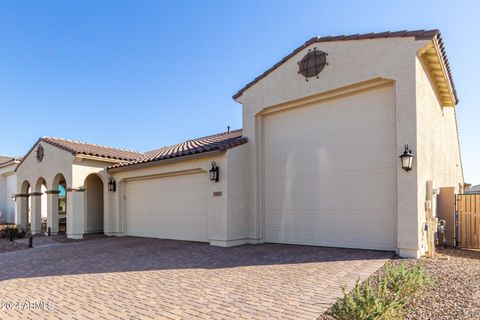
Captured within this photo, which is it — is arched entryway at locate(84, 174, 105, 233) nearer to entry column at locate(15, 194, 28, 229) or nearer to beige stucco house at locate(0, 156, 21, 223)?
entry column at locate(15, 194, 28, 229)

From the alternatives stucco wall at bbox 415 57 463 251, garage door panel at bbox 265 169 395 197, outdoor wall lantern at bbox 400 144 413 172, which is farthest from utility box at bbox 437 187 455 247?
outdoor wall lantern at bbox 400 144 413 172

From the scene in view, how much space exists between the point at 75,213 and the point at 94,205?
2.13 m

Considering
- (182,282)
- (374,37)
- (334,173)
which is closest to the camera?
(182,282)

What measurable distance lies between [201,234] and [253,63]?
6.93 metres

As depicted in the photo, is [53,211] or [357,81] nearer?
[357,81]

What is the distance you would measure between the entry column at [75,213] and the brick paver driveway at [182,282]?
426 centimetres

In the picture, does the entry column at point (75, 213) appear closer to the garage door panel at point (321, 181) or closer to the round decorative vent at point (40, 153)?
the round decorative vent at point (40, 153)

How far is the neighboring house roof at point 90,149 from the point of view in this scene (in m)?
14.8

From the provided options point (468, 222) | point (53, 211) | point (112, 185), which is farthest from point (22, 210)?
point (468, 222)

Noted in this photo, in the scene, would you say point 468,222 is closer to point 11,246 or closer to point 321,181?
point 321,181

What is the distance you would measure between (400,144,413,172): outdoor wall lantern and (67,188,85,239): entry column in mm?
13078

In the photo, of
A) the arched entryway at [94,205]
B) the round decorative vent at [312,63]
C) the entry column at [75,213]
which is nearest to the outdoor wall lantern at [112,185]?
the entry column at [75,213]

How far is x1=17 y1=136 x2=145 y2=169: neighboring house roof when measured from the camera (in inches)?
583

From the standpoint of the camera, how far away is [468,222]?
1001 cm
